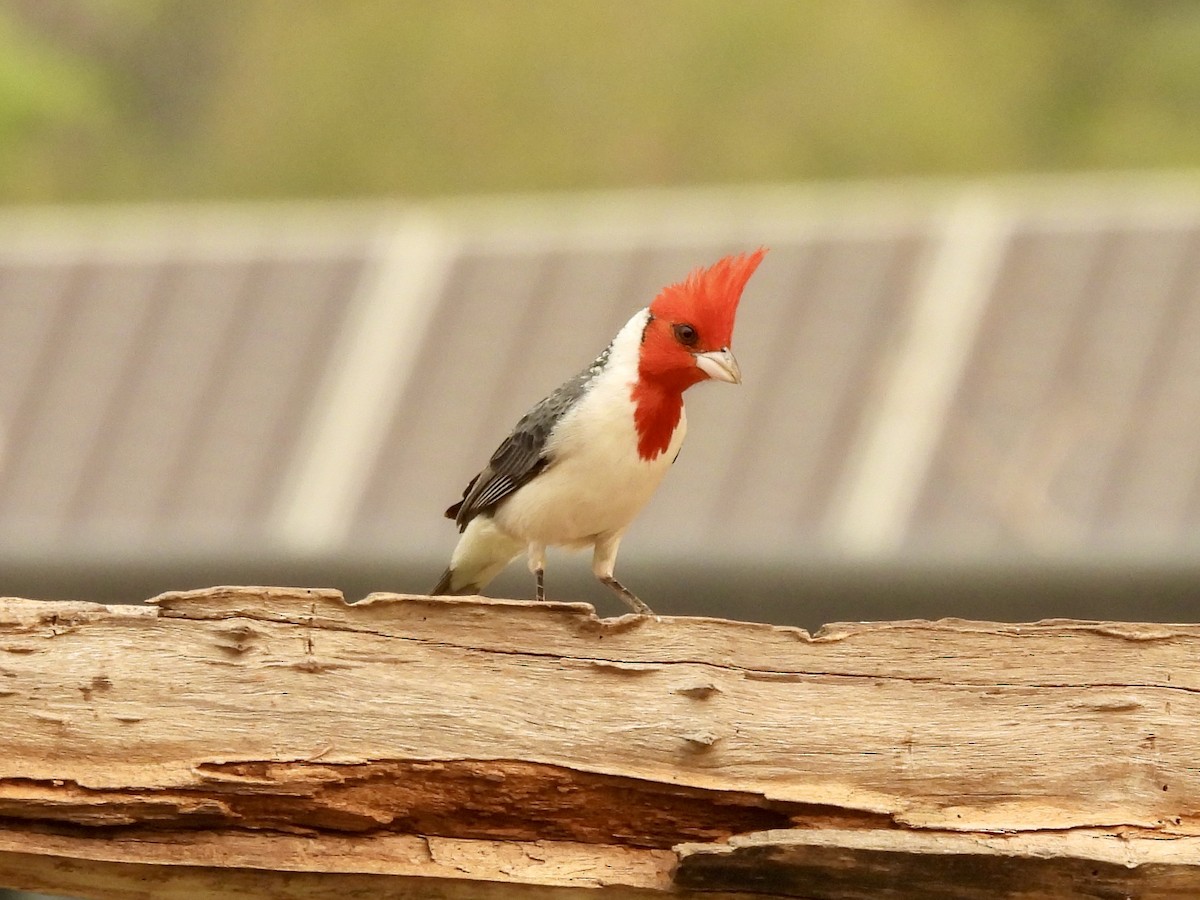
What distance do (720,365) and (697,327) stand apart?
0.12 meters

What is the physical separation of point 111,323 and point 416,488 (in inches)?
87.6

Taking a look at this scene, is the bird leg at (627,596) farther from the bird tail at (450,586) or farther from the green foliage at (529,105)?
the green foliage at (529,105)

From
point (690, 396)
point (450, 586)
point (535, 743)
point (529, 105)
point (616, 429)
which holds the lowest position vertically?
point (535, 743)

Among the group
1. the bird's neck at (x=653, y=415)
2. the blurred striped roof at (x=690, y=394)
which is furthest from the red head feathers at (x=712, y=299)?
the blurred striped roof at (x=690, y=394)

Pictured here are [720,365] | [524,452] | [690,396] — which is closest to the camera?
[720,365]

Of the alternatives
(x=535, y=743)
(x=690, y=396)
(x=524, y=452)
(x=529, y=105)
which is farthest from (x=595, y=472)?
(x=529, y=105)

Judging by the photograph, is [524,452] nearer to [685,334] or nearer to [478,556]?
[478,556]

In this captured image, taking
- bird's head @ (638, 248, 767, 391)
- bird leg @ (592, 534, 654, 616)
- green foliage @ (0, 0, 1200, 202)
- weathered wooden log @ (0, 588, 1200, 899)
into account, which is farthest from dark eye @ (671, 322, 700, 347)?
green foliage @ (0, 0, 1200, 202)

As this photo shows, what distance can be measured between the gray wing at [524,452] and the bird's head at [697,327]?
0.23 metres

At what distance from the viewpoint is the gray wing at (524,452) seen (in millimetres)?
4301

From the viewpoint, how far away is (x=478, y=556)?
4605 mm

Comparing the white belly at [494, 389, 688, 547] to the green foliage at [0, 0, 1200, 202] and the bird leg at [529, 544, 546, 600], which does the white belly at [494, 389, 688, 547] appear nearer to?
the bird leg at [529, 544, 546, 600]

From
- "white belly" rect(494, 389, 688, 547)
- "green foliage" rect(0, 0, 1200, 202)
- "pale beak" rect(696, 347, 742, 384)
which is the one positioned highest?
"green foliage" rect(0, 0, 1200, 202)

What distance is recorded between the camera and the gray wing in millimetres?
4301
